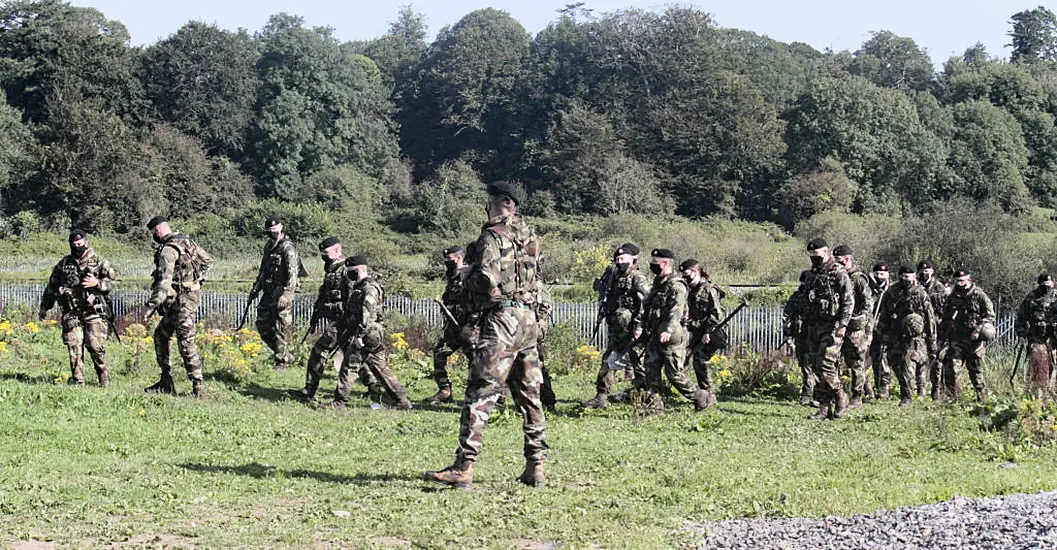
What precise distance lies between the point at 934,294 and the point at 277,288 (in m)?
9.38

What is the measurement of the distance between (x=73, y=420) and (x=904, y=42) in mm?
92898

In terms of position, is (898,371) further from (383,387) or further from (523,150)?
(523,150)

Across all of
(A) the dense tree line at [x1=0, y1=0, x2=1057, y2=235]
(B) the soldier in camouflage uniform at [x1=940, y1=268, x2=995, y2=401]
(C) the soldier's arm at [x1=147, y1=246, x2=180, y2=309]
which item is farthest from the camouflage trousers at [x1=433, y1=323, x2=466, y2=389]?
(A) the dense tree line at [x1=0, y1=0, x2=1057, y2=235]

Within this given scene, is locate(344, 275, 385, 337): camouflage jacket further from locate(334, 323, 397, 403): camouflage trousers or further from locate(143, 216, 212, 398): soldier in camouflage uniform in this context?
locate(143, 216, 212, 398): soldier in camouflage uniform

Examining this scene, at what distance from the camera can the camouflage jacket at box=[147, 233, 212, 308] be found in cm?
1262

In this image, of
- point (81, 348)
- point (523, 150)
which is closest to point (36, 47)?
point (523, 150)

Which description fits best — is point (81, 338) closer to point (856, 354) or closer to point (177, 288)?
point (177, 288)

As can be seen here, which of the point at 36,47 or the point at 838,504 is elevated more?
the point at 36,47

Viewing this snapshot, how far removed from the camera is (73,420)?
11.2 meters

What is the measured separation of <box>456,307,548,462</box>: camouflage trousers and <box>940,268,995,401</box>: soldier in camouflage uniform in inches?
352

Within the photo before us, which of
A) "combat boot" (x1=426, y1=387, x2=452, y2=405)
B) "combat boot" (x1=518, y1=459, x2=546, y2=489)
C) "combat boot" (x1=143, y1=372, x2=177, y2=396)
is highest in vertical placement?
"combat boot" (x1=518, y1=459, x2=546, y2=489)

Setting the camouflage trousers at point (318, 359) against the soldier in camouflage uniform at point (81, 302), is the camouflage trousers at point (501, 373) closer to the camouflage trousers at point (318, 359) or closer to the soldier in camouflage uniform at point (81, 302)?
the camouflage trousers at point (318, 359)

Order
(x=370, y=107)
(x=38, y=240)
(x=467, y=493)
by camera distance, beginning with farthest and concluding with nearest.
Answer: (x=370, y=107) → (x=38, y=240) → (x=467, y=493)

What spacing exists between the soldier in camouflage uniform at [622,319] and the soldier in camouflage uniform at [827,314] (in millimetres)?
2015
